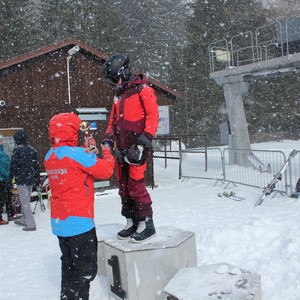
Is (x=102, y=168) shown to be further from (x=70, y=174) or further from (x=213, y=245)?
(x=213, y=245)

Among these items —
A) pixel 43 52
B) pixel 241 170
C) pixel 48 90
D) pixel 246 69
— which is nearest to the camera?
pixel 43 52

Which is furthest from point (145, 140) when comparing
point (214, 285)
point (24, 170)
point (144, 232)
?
point (24, 170)

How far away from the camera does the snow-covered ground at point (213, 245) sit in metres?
4.72

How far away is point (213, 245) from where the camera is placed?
562 centimetres

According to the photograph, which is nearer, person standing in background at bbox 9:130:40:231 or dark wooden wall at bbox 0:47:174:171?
person standing in background at bbox 9:130:40:231

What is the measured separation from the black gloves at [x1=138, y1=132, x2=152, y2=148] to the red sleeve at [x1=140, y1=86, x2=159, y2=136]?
5cm

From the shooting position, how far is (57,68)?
11.5 metres

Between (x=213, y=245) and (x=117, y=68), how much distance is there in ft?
9.33

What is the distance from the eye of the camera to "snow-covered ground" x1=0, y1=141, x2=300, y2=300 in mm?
4723

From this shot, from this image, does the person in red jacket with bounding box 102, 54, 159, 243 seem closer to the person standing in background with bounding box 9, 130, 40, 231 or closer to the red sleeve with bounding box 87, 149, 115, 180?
the red sleeve with bounding box 87, 149, 115, 180

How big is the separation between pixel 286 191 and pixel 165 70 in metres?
32.3

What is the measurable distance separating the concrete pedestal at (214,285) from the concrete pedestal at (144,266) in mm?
241

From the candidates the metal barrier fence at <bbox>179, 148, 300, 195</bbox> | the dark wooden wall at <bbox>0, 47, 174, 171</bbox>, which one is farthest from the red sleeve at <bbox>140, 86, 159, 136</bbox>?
the dark wooden wall at <bbox>0, 47, 174, 171</bbox>

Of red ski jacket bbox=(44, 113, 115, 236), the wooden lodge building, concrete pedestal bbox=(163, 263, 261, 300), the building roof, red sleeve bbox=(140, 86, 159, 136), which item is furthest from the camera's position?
the wooden lodge building
